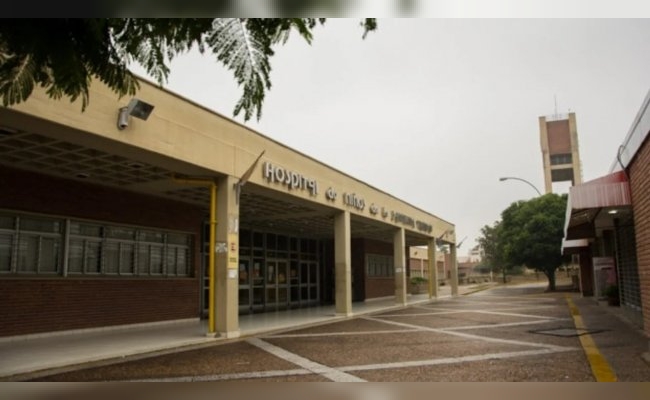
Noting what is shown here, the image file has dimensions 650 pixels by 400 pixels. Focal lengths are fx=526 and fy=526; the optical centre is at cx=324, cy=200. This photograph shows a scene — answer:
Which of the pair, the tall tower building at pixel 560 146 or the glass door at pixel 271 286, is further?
the tall tower building at pixel 560 146

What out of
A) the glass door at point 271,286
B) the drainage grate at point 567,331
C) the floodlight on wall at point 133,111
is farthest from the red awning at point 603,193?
the glass door at point 271,286

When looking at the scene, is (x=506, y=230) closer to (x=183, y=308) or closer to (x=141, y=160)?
(x=183, y=308)

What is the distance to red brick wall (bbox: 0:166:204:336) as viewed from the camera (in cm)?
1144

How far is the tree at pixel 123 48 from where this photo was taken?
6.68 ft

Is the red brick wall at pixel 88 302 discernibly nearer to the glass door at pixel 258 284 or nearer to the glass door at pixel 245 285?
the glass door at pixel 245 285

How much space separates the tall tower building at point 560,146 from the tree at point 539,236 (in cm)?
938

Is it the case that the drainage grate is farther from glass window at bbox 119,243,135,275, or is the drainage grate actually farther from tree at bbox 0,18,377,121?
tree at bbox 0,18,377,121

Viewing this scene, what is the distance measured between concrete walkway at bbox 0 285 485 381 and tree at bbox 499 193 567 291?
25.7 meters

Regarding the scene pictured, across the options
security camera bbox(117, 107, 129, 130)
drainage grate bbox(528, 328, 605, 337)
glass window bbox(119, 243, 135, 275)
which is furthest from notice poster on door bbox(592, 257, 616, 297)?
security camera bbox(117, 107, 129, 130)

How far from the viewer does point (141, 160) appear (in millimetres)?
10922

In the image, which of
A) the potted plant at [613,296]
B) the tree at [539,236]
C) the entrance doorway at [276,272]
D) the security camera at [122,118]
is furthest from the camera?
the tree at [539,236]

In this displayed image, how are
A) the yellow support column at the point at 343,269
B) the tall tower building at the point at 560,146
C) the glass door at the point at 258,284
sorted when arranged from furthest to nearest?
the tall tower building at the point at 560,146 < the glass door at the point at 258,284 < the yellow support column at the point at 343,269

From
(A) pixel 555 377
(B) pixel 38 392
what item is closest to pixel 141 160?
(B) pixel 38 392

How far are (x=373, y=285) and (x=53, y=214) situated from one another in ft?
68.4
